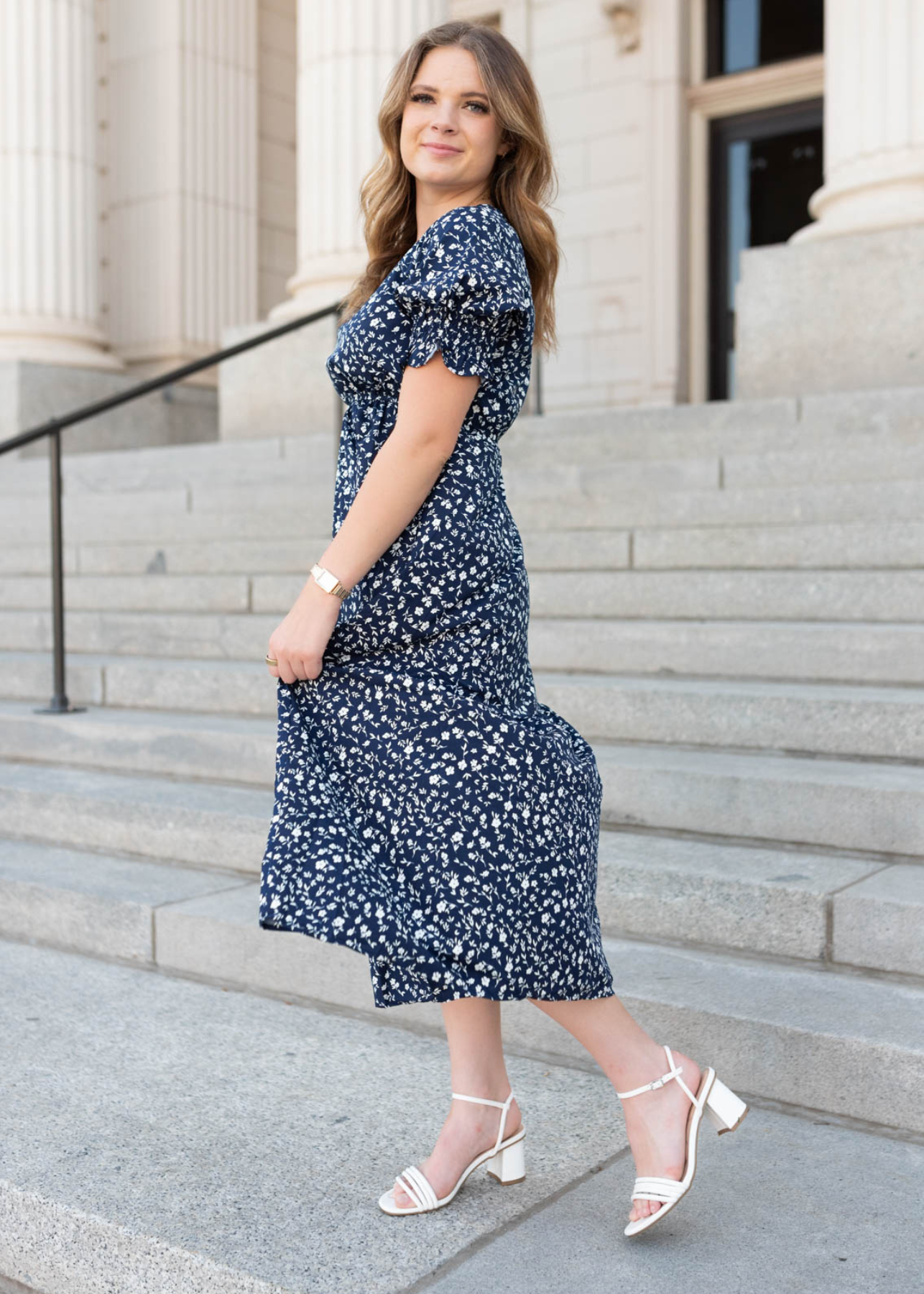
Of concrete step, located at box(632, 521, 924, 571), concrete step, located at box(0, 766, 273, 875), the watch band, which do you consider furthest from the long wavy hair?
concrete step, located at box(632, 521, 924, 571)

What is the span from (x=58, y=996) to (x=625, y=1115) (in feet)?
5.82

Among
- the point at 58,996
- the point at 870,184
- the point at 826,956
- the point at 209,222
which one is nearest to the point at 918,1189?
the point at 826,956

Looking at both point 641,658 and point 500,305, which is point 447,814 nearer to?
point 500,305

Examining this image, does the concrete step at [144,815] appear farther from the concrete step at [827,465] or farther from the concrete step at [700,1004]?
the concrete step at [827,465]

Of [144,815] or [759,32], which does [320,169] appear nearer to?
[759,32]

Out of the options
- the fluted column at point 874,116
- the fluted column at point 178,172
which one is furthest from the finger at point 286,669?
the fluted column at point 178,172

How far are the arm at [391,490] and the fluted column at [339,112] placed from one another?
6955 millimetres

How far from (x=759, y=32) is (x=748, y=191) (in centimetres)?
119

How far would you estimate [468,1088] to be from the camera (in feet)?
7.59

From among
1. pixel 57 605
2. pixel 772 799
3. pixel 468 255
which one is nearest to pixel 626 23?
pixel 57 605

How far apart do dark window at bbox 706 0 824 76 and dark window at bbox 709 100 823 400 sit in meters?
0.40

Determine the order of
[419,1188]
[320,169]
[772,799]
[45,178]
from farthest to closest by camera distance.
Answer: [45,178] → [320,169] → [772,799] → [419,1188]

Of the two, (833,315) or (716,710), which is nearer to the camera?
(716,710)

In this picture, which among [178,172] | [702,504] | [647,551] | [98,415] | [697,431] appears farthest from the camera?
[178,172]
